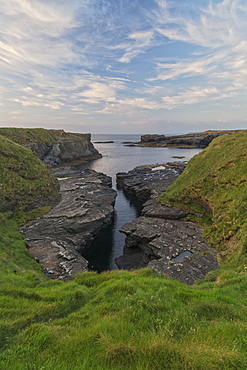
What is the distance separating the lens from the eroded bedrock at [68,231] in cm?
2626

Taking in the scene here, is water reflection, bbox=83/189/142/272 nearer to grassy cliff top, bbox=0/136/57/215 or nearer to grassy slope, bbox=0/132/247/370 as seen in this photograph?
grassy cliff top, bbox=0/136/57/215

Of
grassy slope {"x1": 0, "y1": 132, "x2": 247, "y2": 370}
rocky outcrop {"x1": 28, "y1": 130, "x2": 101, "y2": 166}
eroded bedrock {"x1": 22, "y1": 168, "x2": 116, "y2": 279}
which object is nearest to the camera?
grassy slope {"x1": 0, "y1": 132, "x2": 247, "y2": 370}

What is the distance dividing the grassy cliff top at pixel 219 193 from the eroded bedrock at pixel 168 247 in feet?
8.43

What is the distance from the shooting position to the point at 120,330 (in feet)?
20.6

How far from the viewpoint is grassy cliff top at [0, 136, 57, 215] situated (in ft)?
122

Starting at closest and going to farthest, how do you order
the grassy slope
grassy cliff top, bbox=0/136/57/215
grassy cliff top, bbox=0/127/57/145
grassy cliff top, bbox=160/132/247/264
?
the grassy slope, grassy cliff top, bbox=160/132/247/264, grassy cliff top, bbox=0/136/57/215, grassy cliff top, bbox=0/127/57/145

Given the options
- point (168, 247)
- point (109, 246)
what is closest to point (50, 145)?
point (109, 246)

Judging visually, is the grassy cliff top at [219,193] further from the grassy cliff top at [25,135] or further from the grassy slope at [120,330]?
the grassy cliff top at [25,135]

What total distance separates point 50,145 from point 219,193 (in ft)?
367

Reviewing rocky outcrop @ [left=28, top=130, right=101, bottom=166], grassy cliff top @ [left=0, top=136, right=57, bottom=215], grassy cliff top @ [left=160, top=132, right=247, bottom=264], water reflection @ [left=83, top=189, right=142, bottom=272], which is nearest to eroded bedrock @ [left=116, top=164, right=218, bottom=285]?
water reflection @ [left=83, top=189, right=142, bottom=272]

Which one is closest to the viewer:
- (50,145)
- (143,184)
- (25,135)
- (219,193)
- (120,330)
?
(120,330)

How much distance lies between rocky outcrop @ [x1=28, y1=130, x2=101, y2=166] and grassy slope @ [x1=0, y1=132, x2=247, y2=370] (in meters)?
111

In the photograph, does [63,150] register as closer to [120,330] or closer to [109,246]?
[109,246]

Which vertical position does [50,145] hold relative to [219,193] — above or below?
above
